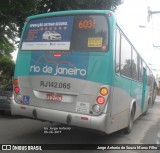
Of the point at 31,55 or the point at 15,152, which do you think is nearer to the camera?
the point at 15,152

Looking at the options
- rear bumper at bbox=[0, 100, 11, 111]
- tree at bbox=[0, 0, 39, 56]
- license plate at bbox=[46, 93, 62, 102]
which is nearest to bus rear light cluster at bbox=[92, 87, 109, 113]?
license plate at bbox=[46, 93, 62, 102]

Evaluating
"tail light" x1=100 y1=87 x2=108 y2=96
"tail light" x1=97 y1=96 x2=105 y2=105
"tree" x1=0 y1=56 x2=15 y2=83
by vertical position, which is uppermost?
"tree" x1=0 y1=56 x2=15 y2=83

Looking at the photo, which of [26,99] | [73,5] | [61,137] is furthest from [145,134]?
[73,5]

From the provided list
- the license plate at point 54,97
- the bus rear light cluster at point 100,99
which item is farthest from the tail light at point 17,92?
the bus rear light cluster at point 100,99

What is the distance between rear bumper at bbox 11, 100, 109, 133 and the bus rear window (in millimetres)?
1456

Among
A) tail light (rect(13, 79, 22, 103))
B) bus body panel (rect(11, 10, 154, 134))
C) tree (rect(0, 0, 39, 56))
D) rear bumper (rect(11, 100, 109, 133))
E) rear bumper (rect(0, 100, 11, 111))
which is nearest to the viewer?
rear bumper (rect(11, 100, 109, 133))

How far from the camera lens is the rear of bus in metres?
6.15

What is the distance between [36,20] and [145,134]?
16.2ft

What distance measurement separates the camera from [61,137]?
7.62 m

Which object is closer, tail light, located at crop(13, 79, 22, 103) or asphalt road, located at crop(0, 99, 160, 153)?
tail light, located at crop(13, 79, 22, 103)

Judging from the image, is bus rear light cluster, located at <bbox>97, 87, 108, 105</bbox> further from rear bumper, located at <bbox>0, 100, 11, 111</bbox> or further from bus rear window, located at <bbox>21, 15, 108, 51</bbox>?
rear bumper, located at <bbox>0, 100, 11, 111</bbox>

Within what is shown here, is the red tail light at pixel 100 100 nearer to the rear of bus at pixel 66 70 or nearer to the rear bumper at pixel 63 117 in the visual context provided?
the rear of bus at pixel 66 70

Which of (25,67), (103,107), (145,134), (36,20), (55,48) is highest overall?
(36,20)

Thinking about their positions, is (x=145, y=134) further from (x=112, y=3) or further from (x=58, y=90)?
(x=112, y=3)
